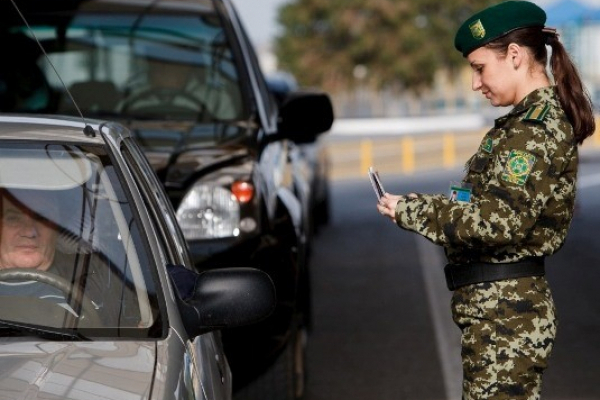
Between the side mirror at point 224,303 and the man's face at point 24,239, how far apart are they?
541 mm

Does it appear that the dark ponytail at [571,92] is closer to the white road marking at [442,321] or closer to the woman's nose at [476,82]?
the woman's nose at [476,82]

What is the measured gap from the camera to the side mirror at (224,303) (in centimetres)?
403

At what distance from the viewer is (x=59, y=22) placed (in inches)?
333

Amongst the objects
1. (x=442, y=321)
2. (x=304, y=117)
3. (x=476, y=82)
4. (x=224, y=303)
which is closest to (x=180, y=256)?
(x=224, y=303)

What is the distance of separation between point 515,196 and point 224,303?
97cm

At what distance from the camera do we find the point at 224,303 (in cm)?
404

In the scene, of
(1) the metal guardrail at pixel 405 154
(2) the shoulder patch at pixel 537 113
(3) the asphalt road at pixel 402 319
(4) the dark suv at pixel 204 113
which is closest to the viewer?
(2) the shoulder patch at pixel 537 113

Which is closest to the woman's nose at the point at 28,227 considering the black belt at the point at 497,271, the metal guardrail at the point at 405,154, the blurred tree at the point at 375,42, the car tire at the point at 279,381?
the black belt at the point at 497,271

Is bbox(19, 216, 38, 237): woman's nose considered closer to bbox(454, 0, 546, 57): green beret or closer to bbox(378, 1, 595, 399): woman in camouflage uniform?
bbox(378, 1, 595, 399): woman in camouflage uniform

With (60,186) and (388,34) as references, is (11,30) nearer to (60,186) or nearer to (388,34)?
(60,186)

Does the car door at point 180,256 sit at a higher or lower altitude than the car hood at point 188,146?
lower

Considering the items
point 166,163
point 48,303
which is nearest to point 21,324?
point 48,303

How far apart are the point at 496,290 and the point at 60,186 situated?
1339mm

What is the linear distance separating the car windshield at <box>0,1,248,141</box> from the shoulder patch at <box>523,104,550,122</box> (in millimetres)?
3754
